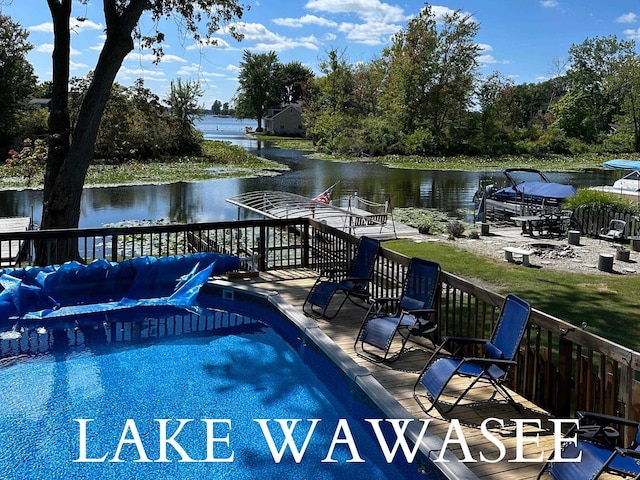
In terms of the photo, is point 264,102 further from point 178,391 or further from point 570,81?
point 178,391

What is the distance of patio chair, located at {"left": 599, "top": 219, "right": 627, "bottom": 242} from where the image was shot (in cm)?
1511

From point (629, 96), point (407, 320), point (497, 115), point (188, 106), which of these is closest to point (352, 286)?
point (407, 320)

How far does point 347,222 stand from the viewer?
57.8 feet

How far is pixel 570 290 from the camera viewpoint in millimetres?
10016

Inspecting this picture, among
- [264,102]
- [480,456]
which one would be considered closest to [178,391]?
[480,456]

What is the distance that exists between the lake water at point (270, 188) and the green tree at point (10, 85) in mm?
16262

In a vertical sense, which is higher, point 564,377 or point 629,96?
point 629,96

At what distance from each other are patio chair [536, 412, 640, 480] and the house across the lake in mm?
82712

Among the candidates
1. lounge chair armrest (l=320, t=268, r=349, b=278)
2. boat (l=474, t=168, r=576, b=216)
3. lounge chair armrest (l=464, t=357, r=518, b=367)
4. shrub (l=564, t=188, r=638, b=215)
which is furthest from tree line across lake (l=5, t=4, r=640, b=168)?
lounge chair armrest (l=464, t=357, r=518, b=367)

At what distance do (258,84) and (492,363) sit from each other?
8991cm

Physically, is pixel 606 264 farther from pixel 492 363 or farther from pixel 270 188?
pixel 270 188

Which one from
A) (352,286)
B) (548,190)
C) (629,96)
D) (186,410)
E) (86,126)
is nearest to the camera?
(186,410)

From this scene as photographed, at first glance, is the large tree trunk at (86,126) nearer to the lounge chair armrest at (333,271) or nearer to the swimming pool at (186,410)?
the swimming pool at (186,410)

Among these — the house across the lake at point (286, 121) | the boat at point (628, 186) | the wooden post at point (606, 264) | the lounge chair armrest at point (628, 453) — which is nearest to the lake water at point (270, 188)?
the boat at point (628, 186)
